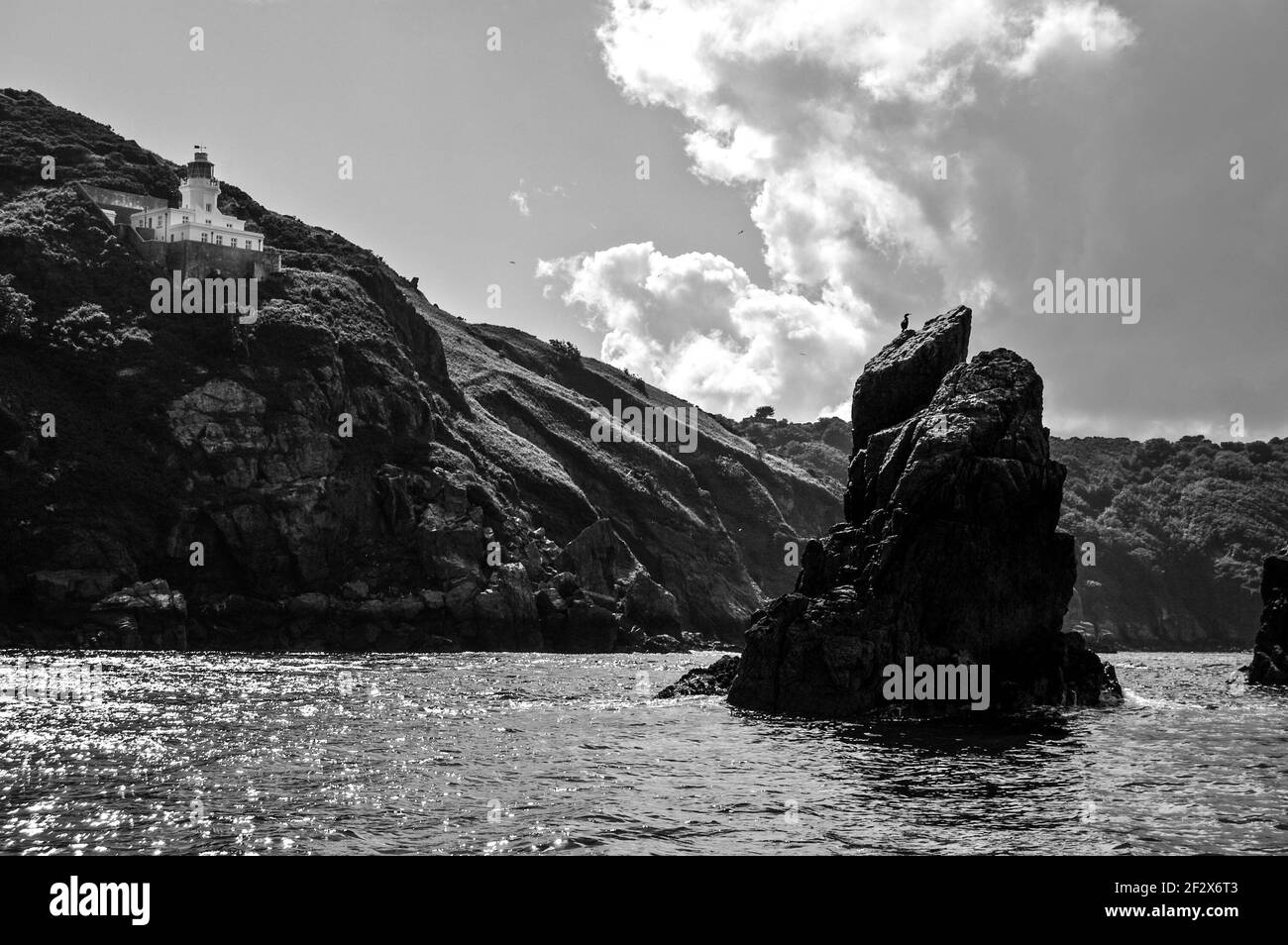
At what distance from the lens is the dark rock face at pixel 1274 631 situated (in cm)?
6494

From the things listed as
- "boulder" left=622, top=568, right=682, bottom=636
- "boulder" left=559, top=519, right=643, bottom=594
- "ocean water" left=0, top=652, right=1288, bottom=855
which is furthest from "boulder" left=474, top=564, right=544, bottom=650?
"ocean water" left=0, top=652, right=1288, bottom=855

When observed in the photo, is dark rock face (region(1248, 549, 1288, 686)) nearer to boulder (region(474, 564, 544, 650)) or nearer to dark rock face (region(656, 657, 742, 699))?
dark rock face (region(656, 657, 742, 699))

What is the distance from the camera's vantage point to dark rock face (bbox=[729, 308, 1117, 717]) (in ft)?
149

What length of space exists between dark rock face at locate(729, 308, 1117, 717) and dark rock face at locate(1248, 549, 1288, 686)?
62.7 ft

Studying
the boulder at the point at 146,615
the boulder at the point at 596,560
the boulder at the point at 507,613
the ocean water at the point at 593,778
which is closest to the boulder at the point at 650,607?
the boulder at the point at 596,560

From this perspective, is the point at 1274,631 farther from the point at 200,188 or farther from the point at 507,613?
the point at 200,188

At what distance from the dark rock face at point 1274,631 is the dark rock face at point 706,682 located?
33001 millimetres

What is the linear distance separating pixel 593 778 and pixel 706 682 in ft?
92.4

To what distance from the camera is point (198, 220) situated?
12662 centimetres

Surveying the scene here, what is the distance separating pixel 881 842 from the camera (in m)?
21.3

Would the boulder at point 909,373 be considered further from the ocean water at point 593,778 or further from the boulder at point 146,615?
the boulder at point 146,615
